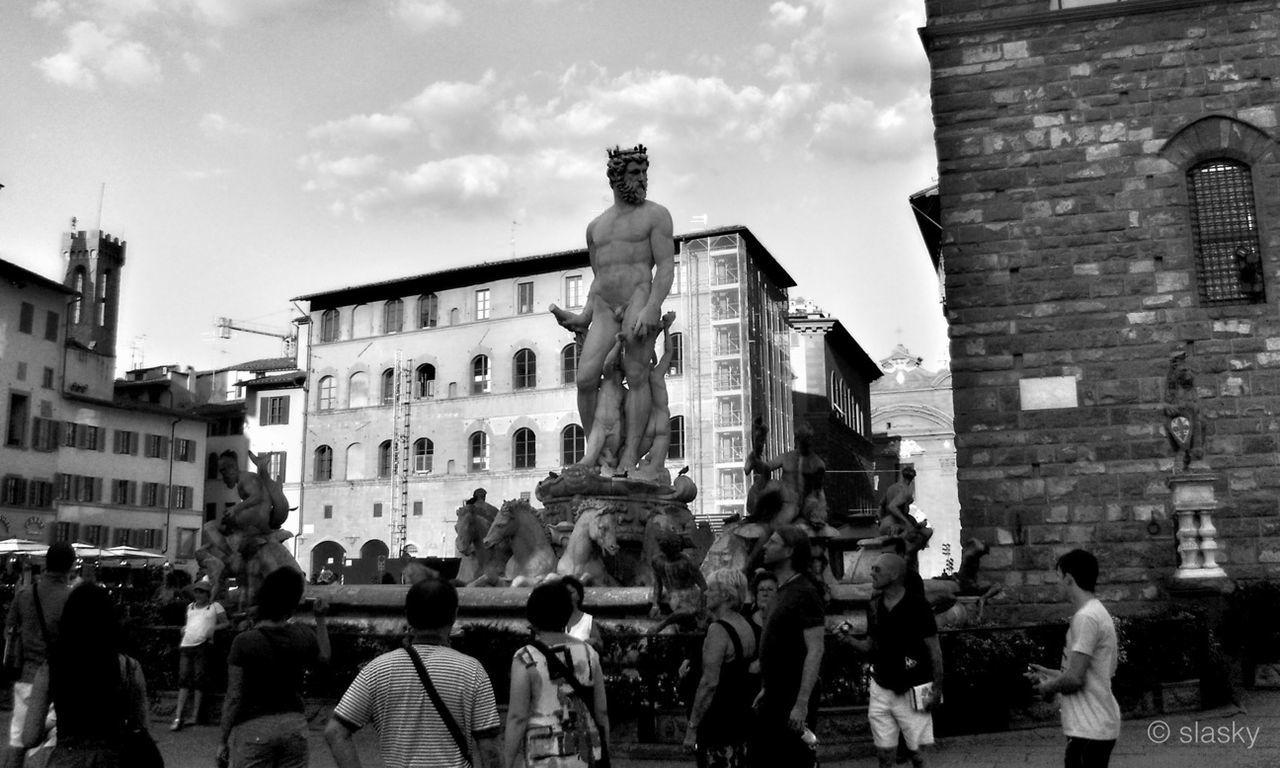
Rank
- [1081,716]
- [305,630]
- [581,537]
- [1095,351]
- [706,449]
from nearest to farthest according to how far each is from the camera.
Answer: [305,630] → [1081,716] → [581,537] → [1095,351] → [706,449]

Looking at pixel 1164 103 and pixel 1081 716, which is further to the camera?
pixel 1164 103

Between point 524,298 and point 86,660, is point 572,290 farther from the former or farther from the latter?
point 86,660

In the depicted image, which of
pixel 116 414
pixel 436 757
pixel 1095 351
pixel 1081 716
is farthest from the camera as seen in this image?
pixel 116 414

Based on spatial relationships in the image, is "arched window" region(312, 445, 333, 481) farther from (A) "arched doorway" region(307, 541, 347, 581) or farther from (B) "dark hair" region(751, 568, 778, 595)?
(B) "dark hair" region(751, 568, 778, 595)

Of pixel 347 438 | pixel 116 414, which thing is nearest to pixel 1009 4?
pixel 347 438

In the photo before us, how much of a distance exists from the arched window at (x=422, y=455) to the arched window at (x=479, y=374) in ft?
10.0

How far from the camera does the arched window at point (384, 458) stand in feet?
162

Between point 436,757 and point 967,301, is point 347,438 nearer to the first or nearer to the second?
point 967,301

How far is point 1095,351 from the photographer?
14.3m

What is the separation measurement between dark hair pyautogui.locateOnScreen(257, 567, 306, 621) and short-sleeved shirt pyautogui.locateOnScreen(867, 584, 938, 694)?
2.92 metres

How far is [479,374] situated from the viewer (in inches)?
1919

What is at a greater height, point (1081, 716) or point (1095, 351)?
point (1095, 351)

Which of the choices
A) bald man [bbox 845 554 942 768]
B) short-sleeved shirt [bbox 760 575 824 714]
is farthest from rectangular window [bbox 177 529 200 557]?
short-sleeved shirt [bbox 760 575 824 714]

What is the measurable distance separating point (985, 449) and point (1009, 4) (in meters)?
5.96
